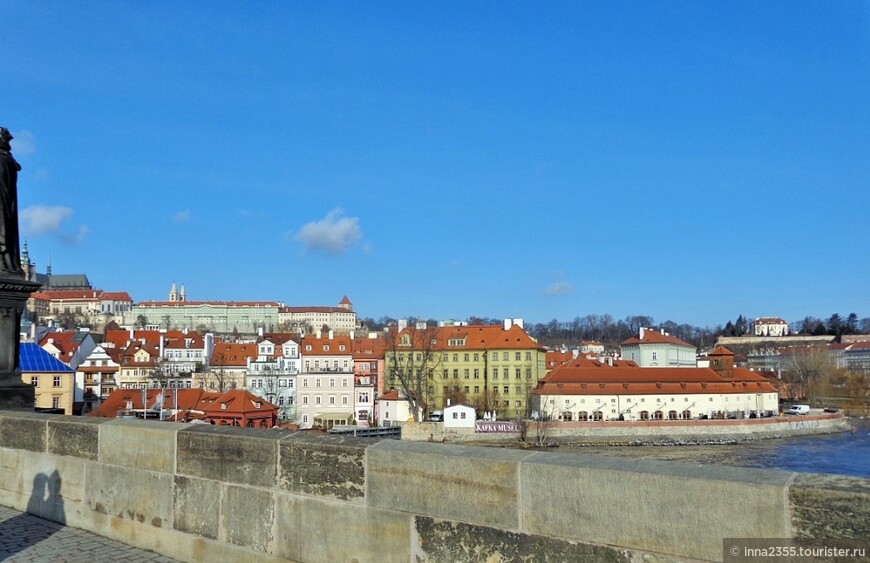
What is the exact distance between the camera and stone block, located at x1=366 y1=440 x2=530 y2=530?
11.8 ft

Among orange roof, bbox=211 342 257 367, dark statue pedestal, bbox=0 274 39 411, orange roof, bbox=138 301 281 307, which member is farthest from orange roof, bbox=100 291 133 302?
dark statue pedestal, bbox=0 274 39 411

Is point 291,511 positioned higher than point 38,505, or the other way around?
point 291,511

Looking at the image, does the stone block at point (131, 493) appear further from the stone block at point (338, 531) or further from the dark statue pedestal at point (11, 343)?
the dark statue pedestal at point (11, 343)

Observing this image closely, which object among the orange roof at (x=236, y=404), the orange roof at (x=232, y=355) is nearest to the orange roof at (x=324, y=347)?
the orange roof at (x=232, y=355)

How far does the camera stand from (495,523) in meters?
3.58

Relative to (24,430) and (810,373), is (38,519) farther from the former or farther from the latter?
(810,373)

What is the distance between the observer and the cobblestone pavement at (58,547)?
5152 millimetres

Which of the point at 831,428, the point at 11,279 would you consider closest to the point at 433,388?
the point at 831,428

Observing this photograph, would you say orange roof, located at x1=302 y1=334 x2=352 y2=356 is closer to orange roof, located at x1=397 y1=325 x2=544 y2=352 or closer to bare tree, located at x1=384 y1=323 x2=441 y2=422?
bare tree, located at x1=384 y1=323 x2=441 y2=422

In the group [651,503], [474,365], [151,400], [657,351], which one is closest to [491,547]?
[651,503]

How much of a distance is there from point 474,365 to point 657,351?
35851 millimetres

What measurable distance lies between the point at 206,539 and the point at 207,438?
26.0 inches

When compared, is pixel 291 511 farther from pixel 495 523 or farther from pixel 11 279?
pixel 11 279

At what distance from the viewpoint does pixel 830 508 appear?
8.68 ft
